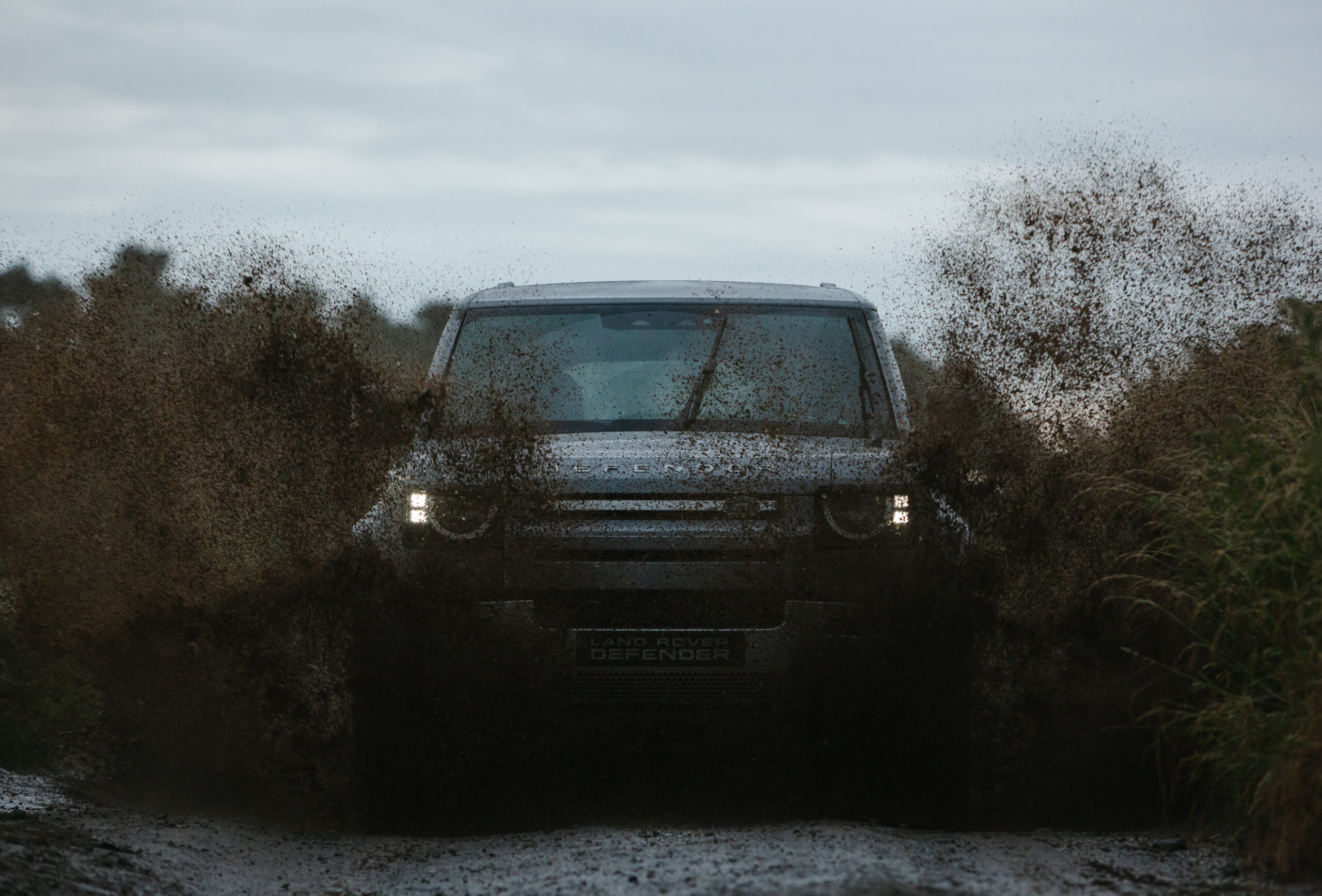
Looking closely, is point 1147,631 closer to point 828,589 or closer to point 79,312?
point 828,589

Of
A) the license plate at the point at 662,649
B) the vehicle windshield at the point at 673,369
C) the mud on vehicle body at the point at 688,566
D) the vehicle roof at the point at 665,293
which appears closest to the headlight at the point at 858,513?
the mud on vehicle body at the point at 688,566

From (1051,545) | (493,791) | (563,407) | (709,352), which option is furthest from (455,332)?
(1051,545)

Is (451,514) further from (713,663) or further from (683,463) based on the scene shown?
(713,663)

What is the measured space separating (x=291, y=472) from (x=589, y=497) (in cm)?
196

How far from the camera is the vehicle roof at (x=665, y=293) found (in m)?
5.59

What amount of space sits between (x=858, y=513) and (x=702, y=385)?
3.85 feet

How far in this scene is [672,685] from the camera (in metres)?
4.05

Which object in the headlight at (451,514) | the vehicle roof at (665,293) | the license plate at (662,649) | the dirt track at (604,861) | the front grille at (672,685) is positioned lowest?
the dirt track at (604,861)

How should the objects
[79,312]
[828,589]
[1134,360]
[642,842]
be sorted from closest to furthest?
[642,842] → [828,589] → [1134,360] → [79,312]

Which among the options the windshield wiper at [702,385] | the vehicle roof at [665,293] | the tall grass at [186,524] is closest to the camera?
the tall grass at [186,524]

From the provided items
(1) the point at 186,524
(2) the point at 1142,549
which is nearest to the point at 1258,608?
(2) the point at 1142,549

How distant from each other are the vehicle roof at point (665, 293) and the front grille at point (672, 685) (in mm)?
2019

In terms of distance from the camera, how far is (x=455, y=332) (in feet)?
18.4

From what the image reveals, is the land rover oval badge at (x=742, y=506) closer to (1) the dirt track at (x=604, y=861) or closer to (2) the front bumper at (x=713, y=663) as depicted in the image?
(2) the front bumper at (x=713, y=663)
